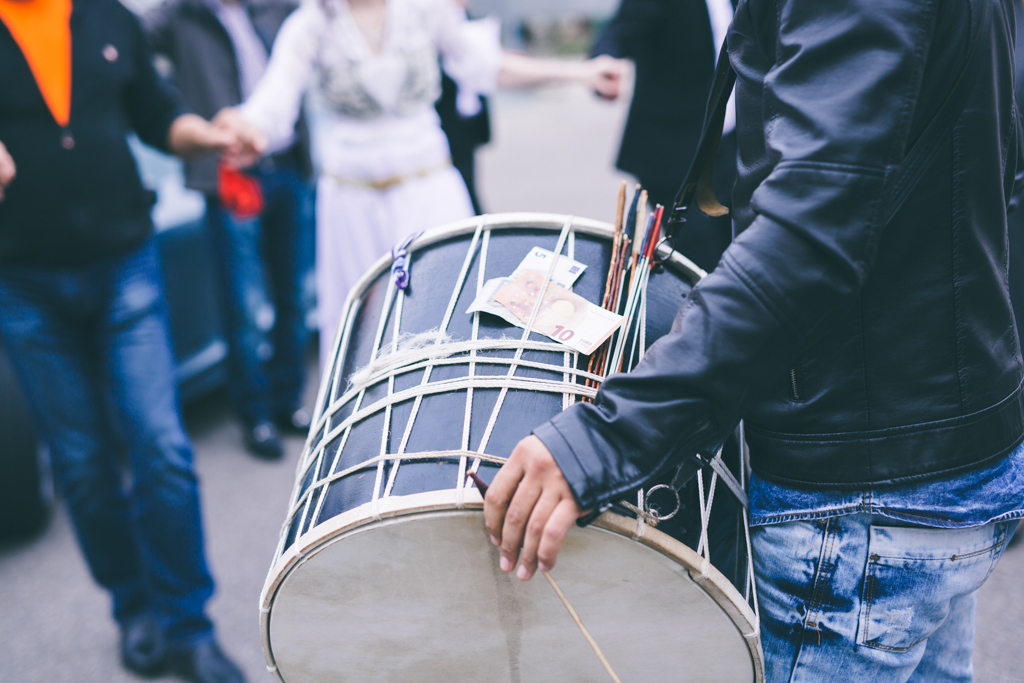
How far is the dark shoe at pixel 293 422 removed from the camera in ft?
11.7

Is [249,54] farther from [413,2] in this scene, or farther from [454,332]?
[454,332]

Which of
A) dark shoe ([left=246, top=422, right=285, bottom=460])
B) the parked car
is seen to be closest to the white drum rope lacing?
the parked car

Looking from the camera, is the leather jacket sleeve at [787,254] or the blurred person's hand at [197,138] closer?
the leather jacket sleeve at [787,254]

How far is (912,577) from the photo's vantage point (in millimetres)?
1083

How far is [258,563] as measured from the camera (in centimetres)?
277

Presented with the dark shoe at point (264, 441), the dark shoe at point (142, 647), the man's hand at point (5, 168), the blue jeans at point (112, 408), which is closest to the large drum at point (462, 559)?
the blue jeans at point (112, 408)

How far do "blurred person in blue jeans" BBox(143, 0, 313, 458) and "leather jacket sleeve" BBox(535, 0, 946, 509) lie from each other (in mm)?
2670

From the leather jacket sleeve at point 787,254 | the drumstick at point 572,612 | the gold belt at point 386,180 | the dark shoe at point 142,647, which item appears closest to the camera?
the leather jacket sleeve at point 787,254

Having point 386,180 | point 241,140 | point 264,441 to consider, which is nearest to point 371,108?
point 386,180

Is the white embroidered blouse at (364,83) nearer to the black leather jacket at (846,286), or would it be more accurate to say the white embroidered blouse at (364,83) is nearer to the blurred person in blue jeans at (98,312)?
the blurred person in blue jeans at (98,312)

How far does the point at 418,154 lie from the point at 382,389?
1573 mm

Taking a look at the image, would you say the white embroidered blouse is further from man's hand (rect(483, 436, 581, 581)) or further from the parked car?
man's hand (rect(483, 436, 581, 581))

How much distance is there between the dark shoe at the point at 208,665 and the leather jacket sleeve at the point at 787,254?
167 cm

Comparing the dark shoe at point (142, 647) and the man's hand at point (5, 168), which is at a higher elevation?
the man's hand at point (5, 168)
